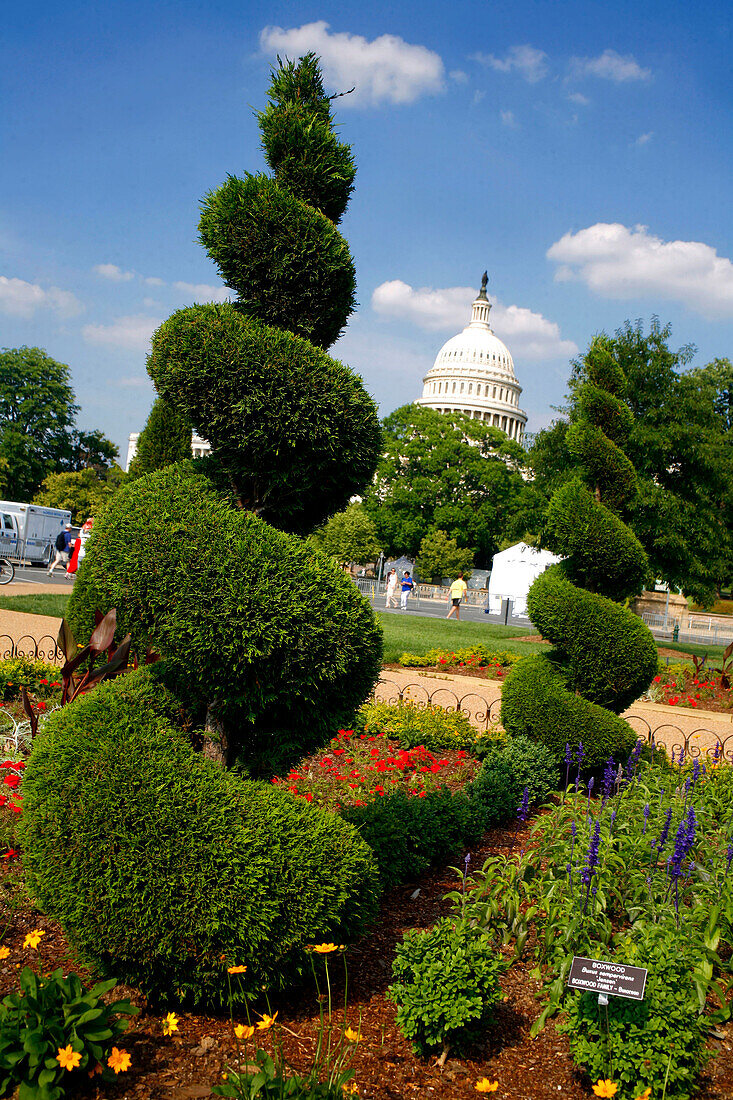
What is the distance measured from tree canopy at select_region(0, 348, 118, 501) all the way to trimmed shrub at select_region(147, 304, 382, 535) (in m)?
51.0

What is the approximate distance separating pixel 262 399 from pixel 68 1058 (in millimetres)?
2591

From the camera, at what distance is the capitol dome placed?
337ft

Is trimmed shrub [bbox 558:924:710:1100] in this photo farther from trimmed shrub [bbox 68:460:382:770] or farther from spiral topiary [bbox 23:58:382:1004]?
trimmed shrub [bbox 68:460:382:770]

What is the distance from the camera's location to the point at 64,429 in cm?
5434

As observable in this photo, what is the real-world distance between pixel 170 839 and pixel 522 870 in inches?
86.7

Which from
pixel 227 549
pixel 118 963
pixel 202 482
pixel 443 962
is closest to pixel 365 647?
pixel 227 549

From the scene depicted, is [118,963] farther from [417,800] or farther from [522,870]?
[417,800]

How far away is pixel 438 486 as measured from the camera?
58.9m

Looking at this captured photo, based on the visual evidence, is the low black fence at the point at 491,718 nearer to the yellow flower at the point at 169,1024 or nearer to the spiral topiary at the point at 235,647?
the spiral topiary at the point at 235,647

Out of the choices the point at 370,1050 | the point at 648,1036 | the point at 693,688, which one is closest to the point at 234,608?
the point at 370,1050

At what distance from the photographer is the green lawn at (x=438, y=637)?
15570mm

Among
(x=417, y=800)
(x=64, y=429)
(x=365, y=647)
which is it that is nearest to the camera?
(x=365, y=647)

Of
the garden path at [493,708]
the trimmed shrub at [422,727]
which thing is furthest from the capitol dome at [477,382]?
the trimmed shrub at [422,727]

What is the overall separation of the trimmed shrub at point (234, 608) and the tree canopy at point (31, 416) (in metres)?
51.2
